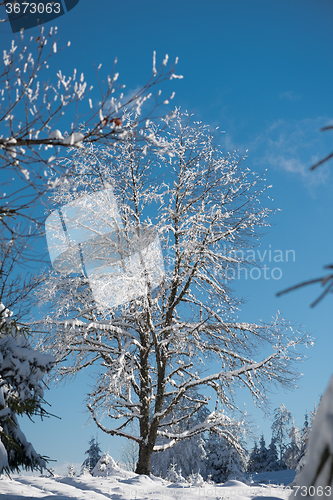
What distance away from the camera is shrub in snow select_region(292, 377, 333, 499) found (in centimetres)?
156

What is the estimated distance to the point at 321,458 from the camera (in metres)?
1.60

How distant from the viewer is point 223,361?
11.0 m

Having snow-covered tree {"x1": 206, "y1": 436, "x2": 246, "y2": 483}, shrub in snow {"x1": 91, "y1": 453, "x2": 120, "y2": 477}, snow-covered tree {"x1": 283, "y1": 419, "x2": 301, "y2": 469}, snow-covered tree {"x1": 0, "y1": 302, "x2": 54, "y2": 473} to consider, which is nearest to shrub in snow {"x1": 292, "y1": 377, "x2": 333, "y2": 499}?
snow-covered tree {"x1": 0, "y1": 302, "x2": 54, "y2": 473}

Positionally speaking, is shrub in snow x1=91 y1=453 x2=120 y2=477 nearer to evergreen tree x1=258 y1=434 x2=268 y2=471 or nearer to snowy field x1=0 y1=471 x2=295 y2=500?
snowy field x1=0 y1=471 x2=295 y2=500

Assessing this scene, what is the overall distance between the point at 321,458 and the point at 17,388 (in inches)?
223

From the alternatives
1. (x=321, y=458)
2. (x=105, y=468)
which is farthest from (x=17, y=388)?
(x=105, y=468)

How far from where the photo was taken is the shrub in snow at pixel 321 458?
5.10 ft

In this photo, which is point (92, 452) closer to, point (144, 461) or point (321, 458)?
point (144, 461)

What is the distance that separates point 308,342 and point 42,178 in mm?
9461

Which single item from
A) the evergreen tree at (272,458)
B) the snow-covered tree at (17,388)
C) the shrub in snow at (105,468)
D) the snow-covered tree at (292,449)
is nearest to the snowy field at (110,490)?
the snow-covered tree at (17,388)

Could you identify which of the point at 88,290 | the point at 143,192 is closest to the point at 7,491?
the point at 88,290

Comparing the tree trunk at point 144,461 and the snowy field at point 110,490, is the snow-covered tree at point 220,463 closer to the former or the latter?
the tree trunk at point 144,461

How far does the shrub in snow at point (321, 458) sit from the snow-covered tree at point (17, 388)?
208 inches

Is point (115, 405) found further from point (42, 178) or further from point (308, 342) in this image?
point (42, 178)
